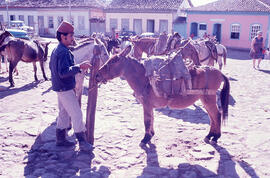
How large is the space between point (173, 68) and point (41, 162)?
2898 mm

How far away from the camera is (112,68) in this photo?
458 centimetres

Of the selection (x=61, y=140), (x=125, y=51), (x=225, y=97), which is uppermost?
(x=125, y=51)

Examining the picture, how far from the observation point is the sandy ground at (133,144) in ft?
13.9

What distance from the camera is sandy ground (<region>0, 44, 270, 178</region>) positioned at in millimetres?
4223

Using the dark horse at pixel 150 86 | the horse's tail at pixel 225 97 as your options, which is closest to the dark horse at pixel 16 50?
the dark horse at pixel 150 86

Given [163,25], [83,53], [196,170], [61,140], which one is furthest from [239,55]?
[61,140]

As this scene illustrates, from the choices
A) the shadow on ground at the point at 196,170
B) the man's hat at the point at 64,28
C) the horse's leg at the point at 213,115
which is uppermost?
the man's hat at the point at 64,28

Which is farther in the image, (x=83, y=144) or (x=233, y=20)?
(x=233, y=20)

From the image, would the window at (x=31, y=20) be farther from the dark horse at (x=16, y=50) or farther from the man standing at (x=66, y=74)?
the man standing at (x=66, y=74)

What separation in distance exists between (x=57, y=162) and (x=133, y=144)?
60.6 inches

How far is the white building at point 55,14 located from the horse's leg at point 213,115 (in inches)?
1208

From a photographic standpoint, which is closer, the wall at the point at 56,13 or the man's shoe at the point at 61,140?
the man's shoe at the point at 61,140

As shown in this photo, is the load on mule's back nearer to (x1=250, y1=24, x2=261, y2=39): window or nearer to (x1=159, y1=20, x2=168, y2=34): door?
(x1=250, y1=24, x2=261, y2=39): window

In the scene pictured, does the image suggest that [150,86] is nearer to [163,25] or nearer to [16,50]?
[16,50]
